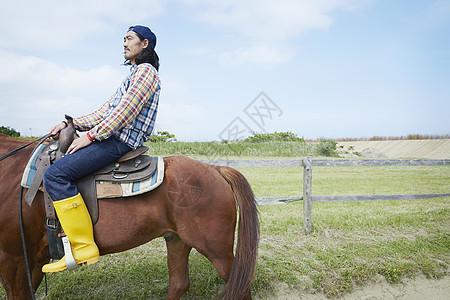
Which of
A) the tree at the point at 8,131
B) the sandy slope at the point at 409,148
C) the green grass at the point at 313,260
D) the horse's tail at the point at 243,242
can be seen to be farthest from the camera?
the sandy slope at the point at 409,148

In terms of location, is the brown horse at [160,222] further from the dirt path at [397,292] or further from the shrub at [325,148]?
the shrub at [325,148]

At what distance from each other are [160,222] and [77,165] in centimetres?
81

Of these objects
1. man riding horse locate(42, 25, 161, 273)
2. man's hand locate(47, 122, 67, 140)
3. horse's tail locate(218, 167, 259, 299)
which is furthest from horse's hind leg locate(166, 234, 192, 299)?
man's hand locate(47, 122, 67, 140)

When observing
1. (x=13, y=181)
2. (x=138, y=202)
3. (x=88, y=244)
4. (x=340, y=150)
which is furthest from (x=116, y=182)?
(x=340, y=150)

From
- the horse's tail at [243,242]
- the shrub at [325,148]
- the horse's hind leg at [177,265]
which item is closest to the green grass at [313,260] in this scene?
the horse's hind leg at [177,265]

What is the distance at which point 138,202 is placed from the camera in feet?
7.48

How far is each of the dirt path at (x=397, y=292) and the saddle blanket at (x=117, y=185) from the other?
91.0 inches

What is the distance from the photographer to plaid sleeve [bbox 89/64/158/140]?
2.15m

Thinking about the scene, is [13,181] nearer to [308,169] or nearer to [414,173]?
[308,169]

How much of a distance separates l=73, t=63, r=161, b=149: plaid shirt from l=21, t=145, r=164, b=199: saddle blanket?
33cm

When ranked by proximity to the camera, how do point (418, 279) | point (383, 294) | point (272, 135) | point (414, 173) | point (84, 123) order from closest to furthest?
point (84, 123) → point (383, 294) → point (418, 279) → point (414, 173) → point (272, 135)

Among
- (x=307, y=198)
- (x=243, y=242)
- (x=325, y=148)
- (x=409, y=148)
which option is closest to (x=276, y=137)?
(x=325, y=148)

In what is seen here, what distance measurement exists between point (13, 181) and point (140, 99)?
1282 millimetres

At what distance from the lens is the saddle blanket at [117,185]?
222 centimetres
